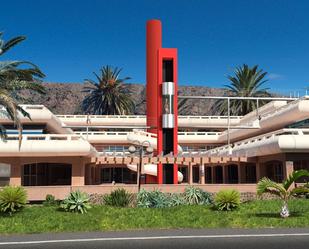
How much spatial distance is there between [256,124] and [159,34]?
1684 centimetres

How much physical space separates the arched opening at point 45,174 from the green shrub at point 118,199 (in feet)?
68.1

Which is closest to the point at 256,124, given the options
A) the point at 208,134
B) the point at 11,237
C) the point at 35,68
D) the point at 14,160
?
the point at 208,134

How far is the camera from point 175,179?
129 feet

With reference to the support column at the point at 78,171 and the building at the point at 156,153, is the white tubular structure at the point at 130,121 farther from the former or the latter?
the support column at the point at 78,171

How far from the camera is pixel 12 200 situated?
1916 centimetres

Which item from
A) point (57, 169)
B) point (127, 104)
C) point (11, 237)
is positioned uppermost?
point (127, 104)

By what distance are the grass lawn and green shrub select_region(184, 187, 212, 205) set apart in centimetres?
247

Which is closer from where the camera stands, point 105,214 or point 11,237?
point 11,237

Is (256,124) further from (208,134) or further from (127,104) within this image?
(127,104)

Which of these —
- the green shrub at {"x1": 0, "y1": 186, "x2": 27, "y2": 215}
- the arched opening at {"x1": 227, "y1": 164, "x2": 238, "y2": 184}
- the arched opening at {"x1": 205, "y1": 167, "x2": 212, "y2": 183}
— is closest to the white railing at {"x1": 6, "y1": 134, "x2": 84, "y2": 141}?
the green shrub at {"x1": 0, "y1": 186, "x2": 27, "y2": 215}

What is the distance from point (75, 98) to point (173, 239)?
6517 inches

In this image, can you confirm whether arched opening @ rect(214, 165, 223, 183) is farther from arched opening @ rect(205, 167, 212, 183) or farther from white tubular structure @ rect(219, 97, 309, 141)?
white tubular structure @ rect(219, 97, 309, 141)

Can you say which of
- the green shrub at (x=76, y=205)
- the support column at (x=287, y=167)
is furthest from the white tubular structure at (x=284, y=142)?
the green shrub at (x=76, y=205)

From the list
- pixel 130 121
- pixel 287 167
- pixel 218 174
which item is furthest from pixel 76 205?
pixel 130 121
